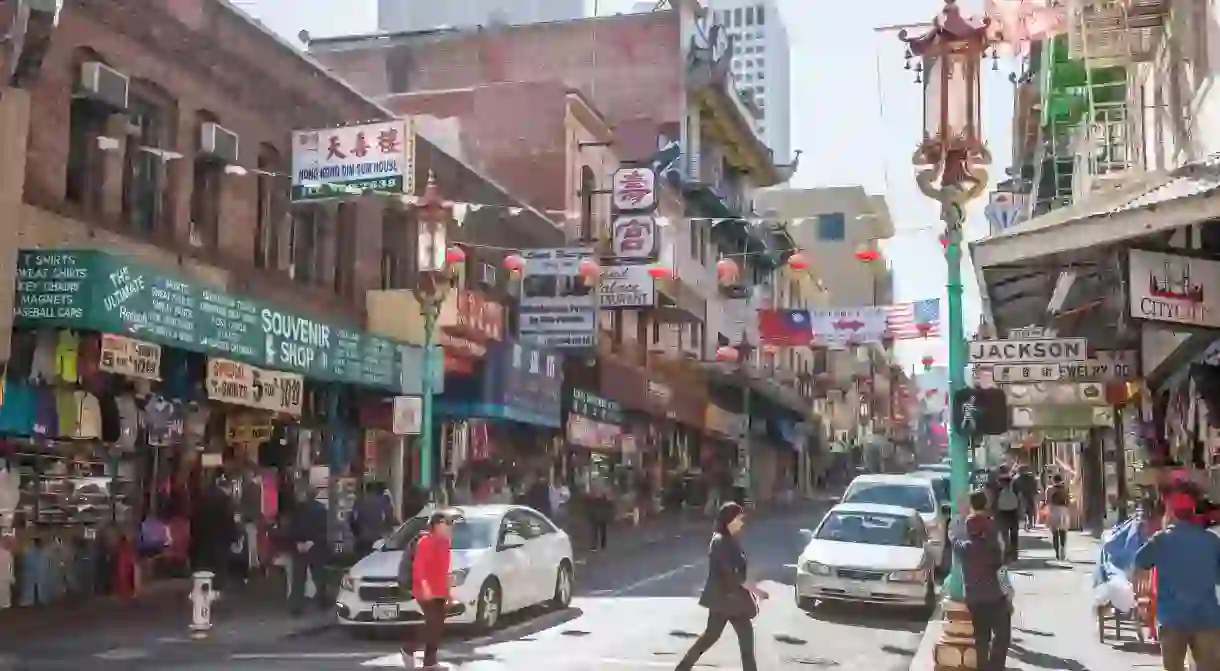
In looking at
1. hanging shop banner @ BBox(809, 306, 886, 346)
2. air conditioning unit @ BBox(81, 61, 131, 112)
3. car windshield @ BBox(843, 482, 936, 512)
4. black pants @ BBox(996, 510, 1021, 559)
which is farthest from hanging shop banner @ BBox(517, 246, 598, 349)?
air conditioning unit @ BBox(81, 61, 131, 112)

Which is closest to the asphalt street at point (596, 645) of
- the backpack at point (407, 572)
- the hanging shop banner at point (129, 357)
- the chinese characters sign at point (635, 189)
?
the backpack at point (407, 572)

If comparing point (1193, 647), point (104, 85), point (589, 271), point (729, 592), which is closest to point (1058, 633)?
point (729, 592)

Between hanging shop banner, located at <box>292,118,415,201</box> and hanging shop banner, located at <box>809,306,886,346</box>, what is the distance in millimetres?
13227

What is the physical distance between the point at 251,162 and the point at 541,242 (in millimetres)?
12837

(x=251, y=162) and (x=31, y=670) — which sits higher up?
(x=251, y=162)

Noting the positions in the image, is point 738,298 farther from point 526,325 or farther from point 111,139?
point 111,139

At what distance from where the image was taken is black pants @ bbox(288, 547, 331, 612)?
53.6 ft

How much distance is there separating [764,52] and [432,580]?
18429cm

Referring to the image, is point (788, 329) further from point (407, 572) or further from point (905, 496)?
point (407, 572)

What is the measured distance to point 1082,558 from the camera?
24.9 metres

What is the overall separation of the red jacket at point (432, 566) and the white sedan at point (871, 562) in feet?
20.6

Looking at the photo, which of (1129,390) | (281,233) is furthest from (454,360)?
(1129,390)

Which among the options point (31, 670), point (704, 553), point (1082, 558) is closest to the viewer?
point (31, 670)

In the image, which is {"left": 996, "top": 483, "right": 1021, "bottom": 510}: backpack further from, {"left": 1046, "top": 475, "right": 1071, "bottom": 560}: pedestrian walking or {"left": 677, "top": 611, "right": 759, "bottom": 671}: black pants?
{"left": 677, "top": 611, "right": 759, "bottom": 671}: black pants
